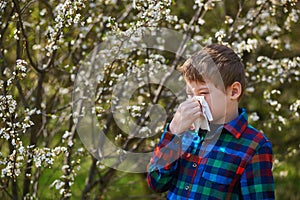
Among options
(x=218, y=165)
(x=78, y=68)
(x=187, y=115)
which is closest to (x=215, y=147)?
(x=218, y=165)

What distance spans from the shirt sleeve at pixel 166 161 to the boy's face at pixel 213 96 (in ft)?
0.70

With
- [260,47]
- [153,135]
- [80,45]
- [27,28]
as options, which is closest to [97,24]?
[80,45]

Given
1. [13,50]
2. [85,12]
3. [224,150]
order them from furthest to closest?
[13,50]
[85,12]
[224,150]

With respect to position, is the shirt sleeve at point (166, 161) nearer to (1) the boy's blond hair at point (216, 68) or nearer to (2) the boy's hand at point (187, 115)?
(2) the boy's hand at point (187, 115)

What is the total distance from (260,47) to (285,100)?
A: 629mm

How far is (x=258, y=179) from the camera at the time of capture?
2.26 meters

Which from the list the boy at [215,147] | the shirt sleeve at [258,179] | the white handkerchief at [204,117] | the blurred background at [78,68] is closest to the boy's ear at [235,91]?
the boy at [215,147]

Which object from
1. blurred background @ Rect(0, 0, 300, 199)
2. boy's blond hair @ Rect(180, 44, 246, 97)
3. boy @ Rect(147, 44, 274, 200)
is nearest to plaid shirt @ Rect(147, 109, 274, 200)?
boy @ Rect(147, 44, 274, 200)

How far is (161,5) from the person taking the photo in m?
2.94

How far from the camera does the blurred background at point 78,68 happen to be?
293 centimetres

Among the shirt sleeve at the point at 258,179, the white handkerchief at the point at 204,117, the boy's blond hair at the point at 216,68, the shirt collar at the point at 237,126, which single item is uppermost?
the boy's blond hair at the point at 216,68

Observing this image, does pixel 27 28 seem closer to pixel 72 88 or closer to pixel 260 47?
pixel 72 88

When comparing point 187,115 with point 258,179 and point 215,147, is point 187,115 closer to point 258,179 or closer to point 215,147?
point 215,147

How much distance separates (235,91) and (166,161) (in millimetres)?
441
